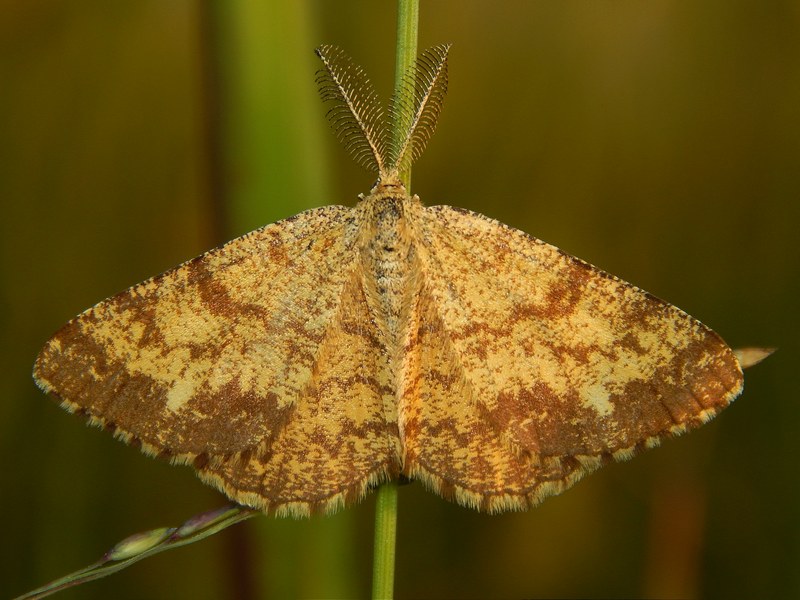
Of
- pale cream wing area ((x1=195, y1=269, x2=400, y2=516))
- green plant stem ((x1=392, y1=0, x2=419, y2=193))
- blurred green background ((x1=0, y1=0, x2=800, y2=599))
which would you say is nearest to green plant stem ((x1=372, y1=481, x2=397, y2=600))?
pale cream wing area ((x1=195, y1=269, x2=400, y2=516))

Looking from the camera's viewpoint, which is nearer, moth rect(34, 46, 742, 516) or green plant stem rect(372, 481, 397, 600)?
green plant stem rect(372, 481, 397, 600)

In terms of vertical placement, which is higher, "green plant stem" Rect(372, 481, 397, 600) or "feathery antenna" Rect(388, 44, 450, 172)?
"feathery antenna" Rect(388, 44, 450, 172)

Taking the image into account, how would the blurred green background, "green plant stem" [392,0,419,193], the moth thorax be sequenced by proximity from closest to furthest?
"green plant stem" [392,0,419,193] < the moth thorax < the blurred green background

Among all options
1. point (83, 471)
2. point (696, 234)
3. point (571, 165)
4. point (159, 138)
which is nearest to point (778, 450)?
point (696, 234)

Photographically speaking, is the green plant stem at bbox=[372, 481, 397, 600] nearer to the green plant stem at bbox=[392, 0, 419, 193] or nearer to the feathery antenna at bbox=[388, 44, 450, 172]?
the feathery antenna at bbox=[388, 44, 450, 172]

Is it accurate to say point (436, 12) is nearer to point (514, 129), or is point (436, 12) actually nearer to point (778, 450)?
point (514, 129)

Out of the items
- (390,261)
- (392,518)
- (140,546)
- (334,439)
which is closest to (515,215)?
(390,261)

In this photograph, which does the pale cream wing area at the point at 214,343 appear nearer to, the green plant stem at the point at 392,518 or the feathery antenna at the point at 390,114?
the feathery antenna at the point at 390,114
